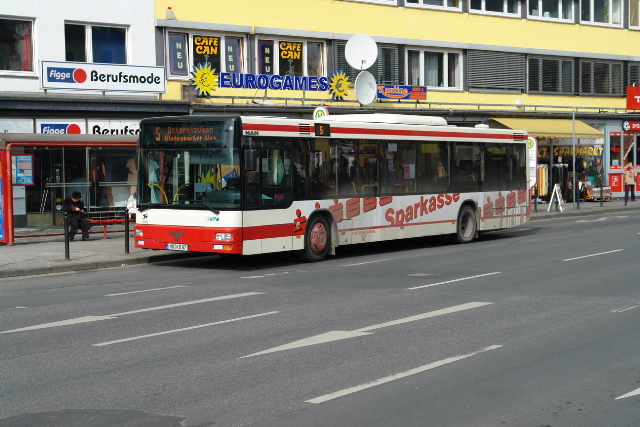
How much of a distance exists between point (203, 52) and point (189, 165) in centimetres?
1275

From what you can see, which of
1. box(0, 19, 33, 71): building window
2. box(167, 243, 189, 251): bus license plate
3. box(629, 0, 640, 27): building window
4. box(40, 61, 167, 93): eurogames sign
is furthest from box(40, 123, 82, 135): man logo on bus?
box(629, 0, 640, 27): building window

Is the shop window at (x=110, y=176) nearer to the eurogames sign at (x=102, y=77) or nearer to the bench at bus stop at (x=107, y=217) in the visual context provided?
the bench at bus stop at (x=107, y=217)

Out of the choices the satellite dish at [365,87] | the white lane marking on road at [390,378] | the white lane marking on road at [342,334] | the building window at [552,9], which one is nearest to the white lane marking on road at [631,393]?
the white lane marking on road at [390,378]

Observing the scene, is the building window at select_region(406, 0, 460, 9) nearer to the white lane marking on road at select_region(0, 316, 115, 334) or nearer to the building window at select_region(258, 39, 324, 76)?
the building window at select_region(258, 39, 324, 76)

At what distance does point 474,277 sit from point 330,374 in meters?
7.47

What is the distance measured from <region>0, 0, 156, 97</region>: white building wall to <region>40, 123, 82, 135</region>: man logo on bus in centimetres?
100

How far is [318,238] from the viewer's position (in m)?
18.1

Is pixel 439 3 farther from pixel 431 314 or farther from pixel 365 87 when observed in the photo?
pixel 431 314

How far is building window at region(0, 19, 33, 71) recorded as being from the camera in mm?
24828

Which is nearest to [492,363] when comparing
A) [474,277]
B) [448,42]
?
[474,277]

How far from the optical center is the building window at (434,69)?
35125mm

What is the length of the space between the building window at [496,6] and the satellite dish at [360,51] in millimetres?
10154

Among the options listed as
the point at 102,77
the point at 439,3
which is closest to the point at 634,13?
the point at 439,3

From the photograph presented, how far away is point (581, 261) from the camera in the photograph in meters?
17.0
